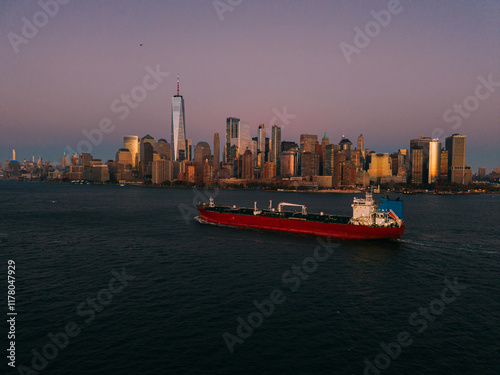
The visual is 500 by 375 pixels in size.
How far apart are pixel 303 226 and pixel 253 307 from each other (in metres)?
41.2

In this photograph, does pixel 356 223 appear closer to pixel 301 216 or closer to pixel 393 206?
pixel 393 206

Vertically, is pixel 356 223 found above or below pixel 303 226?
above

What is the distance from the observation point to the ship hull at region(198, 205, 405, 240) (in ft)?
203

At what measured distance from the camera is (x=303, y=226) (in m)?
69.9

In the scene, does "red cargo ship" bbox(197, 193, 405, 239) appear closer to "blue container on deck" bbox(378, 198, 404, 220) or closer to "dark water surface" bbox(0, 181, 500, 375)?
"blue container on deck" bbox(378, 198, 404, 220)

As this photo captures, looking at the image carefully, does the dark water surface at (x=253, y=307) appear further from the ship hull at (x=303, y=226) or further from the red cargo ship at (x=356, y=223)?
the red cargo ship at (x=356, y=223)

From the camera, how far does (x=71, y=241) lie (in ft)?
195

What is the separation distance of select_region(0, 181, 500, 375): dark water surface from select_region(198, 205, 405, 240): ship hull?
5.22 m

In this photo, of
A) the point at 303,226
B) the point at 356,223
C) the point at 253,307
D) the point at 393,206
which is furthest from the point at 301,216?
the point at 253,307

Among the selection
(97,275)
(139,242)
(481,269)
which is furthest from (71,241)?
(481,269)

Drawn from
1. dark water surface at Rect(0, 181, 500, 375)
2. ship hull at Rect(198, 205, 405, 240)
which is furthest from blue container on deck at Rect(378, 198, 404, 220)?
dark water surface at Rect(0, 181, 500, 375)

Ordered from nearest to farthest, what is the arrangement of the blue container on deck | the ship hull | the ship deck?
the ship hull
the blue container on deck
the ship deck

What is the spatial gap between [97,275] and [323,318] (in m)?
29.0

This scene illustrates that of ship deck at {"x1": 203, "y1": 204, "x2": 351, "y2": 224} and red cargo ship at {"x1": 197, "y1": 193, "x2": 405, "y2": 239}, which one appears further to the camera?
ship deck at {"x1": 203, "y1": 204, "x2": 351, "y2": 224}
